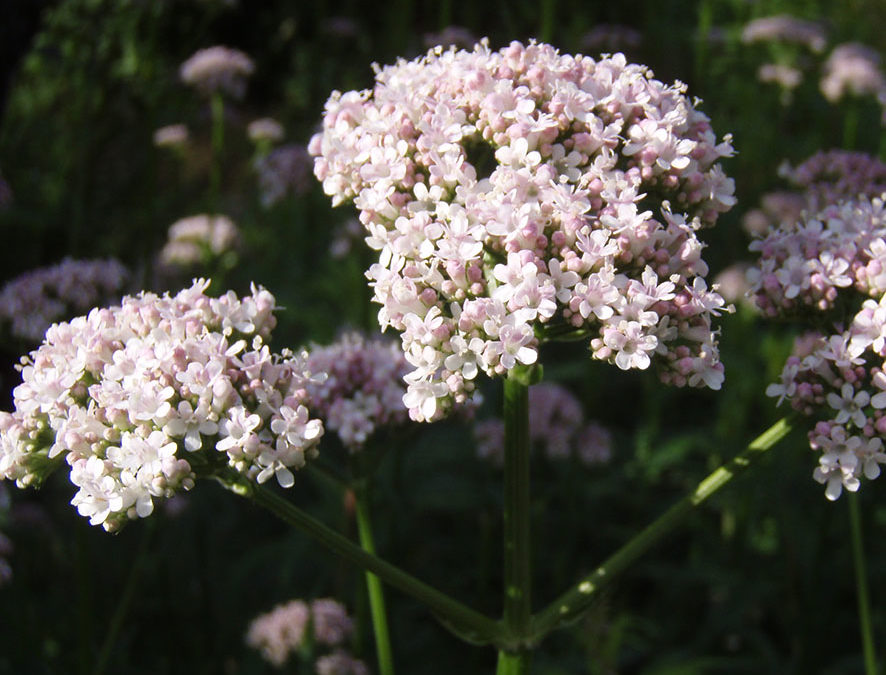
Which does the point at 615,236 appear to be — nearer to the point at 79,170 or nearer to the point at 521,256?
the point at 521,256

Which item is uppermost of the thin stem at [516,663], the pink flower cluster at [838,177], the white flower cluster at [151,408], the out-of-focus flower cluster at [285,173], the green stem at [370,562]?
the out-of-focus flower cluster at [285,173]

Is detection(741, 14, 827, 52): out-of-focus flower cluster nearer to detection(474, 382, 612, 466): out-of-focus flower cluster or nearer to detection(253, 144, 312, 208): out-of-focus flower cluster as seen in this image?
detection(253, 144, 312, 208): out-of-focus flower cluster

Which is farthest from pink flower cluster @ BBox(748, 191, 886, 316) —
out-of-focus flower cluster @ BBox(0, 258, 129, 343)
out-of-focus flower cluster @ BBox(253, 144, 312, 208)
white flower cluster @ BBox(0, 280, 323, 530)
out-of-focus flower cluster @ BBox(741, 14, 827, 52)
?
out-of-focus flower cluster @ BBox(741, 14, 827, 52)

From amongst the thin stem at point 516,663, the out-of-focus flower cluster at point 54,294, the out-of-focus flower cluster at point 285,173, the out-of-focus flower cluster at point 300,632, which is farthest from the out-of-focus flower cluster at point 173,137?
the thin stem at point 516,663

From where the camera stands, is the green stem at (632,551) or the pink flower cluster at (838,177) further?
the pink flower cluster at (838,177)

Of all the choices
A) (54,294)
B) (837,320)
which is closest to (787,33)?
(837,320)

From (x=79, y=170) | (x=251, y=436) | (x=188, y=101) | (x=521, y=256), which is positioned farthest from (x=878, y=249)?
(x=188, y=101)

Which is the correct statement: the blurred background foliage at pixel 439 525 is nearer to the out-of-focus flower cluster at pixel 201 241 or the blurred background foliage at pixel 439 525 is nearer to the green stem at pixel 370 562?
the out-of-focus flower cluster at pixel 201 241
